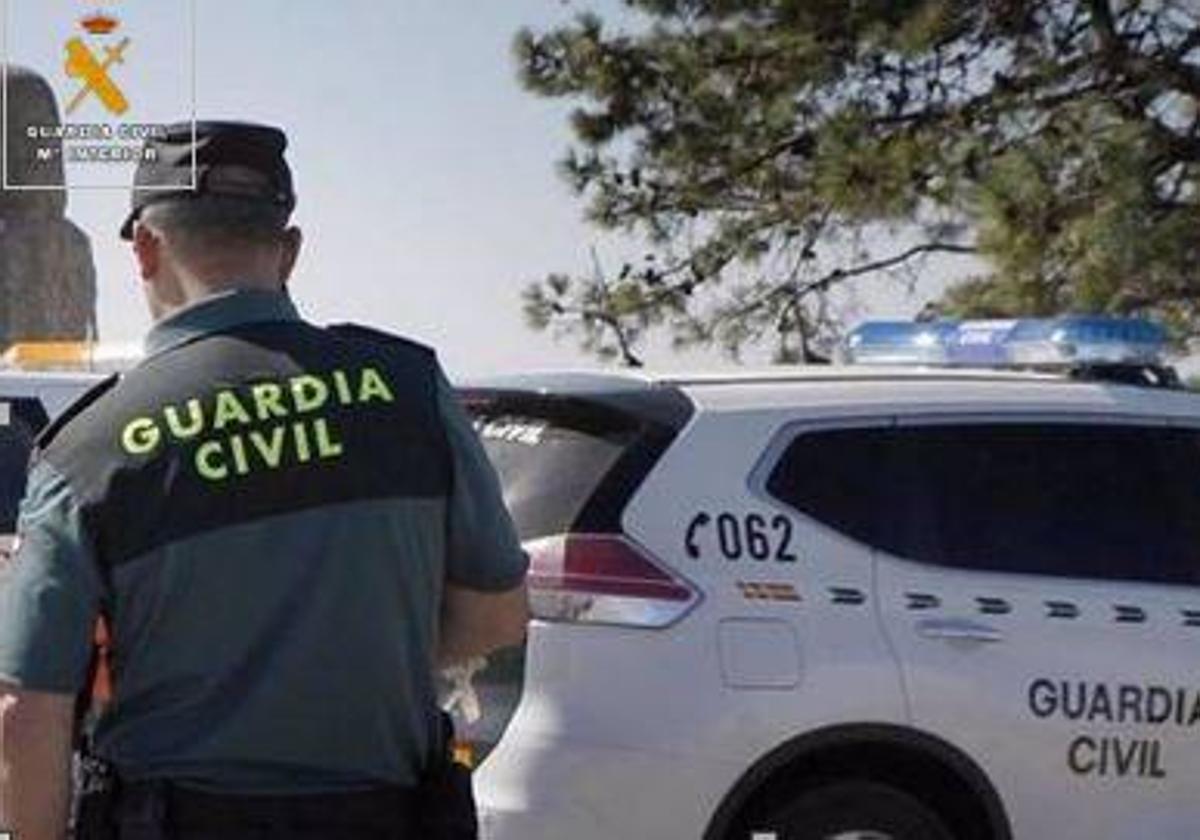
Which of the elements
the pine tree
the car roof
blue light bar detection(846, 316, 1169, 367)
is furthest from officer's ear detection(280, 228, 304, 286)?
the pine tree

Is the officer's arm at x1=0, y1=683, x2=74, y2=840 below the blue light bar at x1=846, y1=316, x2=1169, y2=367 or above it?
below

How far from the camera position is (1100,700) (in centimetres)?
438

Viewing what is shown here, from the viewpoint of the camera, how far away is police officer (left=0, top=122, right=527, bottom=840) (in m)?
2.12

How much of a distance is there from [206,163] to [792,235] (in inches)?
392

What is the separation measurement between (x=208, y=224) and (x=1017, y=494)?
107 inches

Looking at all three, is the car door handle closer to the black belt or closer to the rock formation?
the black belt

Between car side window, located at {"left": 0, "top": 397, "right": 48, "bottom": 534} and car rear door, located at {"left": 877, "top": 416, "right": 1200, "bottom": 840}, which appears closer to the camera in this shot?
car rear door, located at {"left": 877, "top": 416, "right": 1200, "bottom": 840}

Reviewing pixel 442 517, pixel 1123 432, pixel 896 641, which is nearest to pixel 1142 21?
pixel 1123 432

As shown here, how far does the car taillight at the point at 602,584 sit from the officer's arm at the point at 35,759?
6.40 ft

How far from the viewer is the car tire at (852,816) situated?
13.6 ft

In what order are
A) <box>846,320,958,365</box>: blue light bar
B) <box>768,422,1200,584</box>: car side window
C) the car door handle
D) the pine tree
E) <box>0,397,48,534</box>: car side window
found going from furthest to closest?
the pine tree < <box>0,397,48,534</box>: car side window < <box>846,320,958,365</box>: blue light bar < <box>768,422,1200,584</box>: car side window < the car door handle

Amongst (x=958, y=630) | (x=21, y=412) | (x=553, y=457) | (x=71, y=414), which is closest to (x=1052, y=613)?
→ (x=958, y=630)

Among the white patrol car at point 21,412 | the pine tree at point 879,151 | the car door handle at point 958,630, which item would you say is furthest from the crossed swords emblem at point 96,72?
the car door handle at point 958,630

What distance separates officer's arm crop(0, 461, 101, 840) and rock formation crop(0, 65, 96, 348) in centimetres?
1628
